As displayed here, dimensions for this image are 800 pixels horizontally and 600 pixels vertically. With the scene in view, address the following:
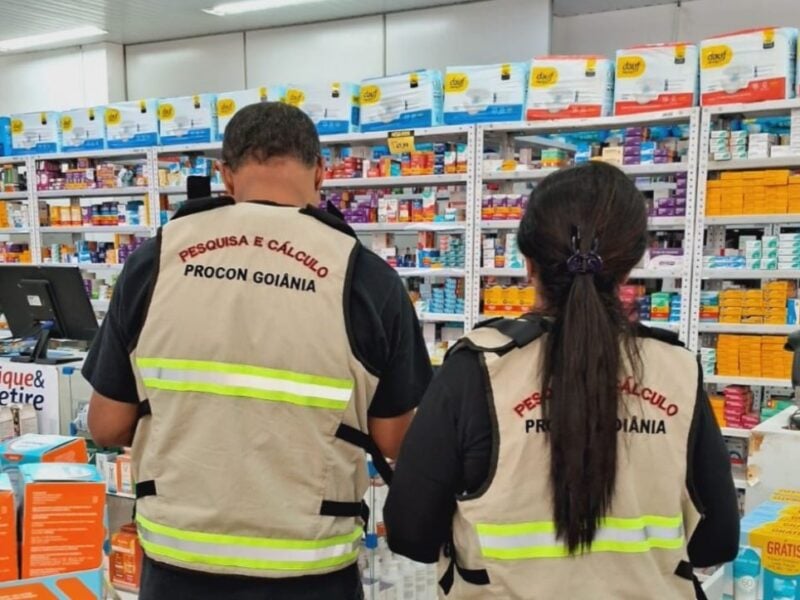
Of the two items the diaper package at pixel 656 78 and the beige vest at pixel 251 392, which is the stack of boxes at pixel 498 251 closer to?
the diaper package at pixel 656 78

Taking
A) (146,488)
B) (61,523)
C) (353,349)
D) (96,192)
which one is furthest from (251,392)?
(96,192)

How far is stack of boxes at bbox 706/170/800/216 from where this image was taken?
13.8 ft

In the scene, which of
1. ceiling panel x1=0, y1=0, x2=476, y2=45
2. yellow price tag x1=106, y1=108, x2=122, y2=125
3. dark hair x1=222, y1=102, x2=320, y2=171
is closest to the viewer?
dark hair x1=222, y1=102, x2=320, y2=171

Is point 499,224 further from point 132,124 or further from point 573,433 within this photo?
point 573,433

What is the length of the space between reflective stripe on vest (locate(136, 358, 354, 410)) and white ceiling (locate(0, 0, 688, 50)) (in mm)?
7266

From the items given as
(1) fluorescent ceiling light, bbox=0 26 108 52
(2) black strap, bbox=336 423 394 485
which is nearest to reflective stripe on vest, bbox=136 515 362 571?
(2) black strap, bbox=336 423 394 485

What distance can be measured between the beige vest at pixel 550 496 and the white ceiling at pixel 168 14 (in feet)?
23.8

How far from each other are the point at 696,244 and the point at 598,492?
141 inches

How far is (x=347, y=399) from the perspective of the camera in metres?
1.41

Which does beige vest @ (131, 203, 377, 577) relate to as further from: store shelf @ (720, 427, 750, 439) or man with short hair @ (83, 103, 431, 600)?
store shelf @ (720, 427, 750, 439)

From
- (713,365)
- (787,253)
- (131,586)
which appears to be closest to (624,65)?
(787,253)

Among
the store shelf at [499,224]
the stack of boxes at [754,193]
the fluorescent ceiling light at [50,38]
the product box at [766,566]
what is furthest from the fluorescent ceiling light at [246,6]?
the product box at [766,566]

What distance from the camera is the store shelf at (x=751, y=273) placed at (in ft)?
13.9

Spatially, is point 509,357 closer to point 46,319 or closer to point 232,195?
point 232,195
